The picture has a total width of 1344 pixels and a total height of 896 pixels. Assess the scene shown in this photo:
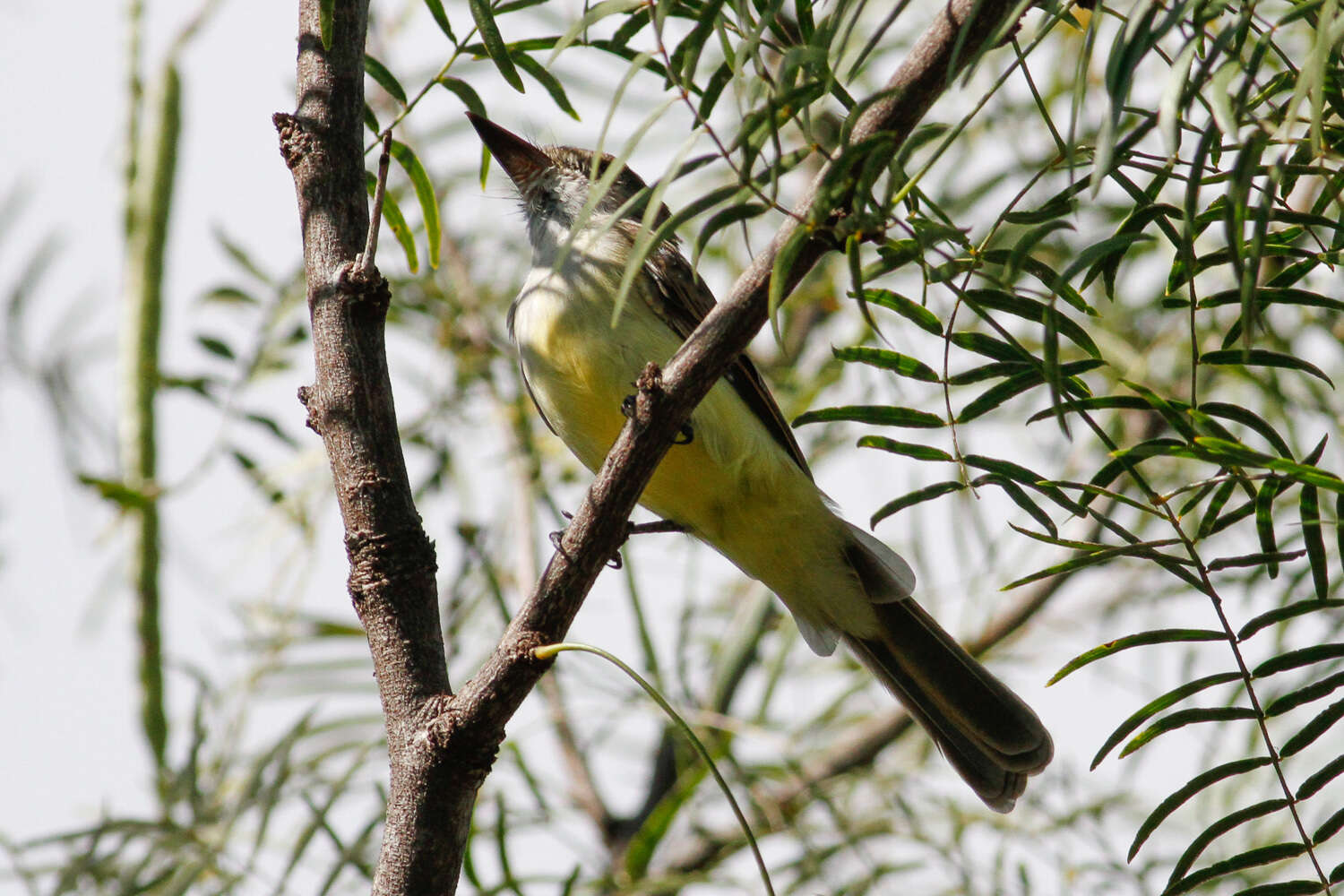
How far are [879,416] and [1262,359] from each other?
16.1 inches

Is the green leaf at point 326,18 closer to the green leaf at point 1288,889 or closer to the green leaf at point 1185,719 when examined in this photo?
the green leaf at point 1185,719

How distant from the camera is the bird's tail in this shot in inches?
115

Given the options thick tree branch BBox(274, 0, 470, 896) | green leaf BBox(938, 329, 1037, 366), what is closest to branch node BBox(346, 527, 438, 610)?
thick tree branch BBox(274, 0, 470, 896)

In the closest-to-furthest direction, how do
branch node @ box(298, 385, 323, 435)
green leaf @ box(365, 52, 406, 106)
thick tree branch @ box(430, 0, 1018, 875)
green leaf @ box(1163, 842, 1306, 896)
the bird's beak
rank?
thick tree branch @ box(430, 0, 1018, 875) → green leaf @ box(1163, 842, 1306, 896) → branch node @ box(298, 385, 323, 435) → green leaf @ box(365, 52, 406, 106) → the bird's beak

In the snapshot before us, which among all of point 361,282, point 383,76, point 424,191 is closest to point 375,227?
point 361,282

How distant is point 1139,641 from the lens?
1479 millimetres

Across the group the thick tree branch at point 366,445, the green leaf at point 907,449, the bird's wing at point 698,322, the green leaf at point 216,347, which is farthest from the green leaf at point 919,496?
the green leaf at point 216,347

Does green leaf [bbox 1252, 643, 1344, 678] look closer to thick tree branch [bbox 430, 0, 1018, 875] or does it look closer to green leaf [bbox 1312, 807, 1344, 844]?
green leaf [bbox 1312, 807, 1344, 844]

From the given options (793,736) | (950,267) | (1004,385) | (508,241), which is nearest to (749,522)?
(793,736)

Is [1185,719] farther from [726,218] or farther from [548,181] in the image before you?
[548,181]

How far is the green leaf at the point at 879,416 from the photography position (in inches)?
62.0

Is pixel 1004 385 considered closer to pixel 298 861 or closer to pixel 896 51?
pixel 298 861

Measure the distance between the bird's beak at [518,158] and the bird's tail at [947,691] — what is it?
1288 mm

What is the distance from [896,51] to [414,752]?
2751 millimetres
